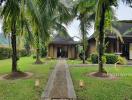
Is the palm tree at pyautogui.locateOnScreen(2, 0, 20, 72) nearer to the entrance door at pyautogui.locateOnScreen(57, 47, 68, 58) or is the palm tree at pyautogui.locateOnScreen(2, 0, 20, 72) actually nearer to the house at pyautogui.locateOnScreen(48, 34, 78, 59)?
the house at pyautogui.locateOnScreen(48, 34, 78, 59)

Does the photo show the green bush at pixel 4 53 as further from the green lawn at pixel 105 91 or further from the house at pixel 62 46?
the green lawn at pixel 105 91

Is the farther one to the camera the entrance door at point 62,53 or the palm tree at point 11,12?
the entrance door at point 62,53

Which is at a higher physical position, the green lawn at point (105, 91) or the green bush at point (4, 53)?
the green bush at point (4, 53)

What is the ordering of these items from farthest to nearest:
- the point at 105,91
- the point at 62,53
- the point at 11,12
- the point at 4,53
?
the point at 62,53, the point at 4,53, the point at 11,12, the point at 105,91

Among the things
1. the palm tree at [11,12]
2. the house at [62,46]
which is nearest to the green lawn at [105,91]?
the palm tree at [11,12]

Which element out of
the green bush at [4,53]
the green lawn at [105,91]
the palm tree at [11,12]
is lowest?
the green lawn at [105,91]

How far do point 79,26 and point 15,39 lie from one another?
13.7 meters

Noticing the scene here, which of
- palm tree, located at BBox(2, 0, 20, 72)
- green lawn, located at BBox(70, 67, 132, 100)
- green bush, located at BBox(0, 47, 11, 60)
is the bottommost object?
green lawn, located at BBox(70, 67, 132, 100)

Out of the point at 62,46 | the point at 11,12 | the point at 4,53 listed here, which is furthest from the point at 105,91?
the point at 62,46

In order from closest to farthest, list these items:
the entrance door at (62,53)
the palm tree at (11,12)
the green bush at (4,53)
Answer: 1. the palm tree at (11,12)
2. the green bush at (4,53)
3. the entrance door at (62,53)

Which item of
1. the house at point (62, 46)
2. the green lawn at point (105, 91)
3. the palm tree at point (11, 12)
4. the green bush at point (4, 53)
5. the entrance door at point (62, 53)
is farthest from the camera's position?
the entrance door at point (62, 53)

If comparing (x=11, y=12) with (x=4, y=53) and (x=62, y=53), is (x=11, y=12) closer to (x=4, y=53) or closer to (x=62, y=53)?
(x=4, y=53)

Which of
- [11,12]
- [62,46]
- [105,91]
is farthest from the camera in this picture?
[62,46]

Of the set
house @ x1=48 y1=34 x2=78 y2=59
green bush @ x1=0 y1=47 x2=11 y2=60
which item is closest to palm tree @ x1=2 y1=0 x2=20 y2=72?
green bush @ x1=0 y1=47 x2=11 y2=60
